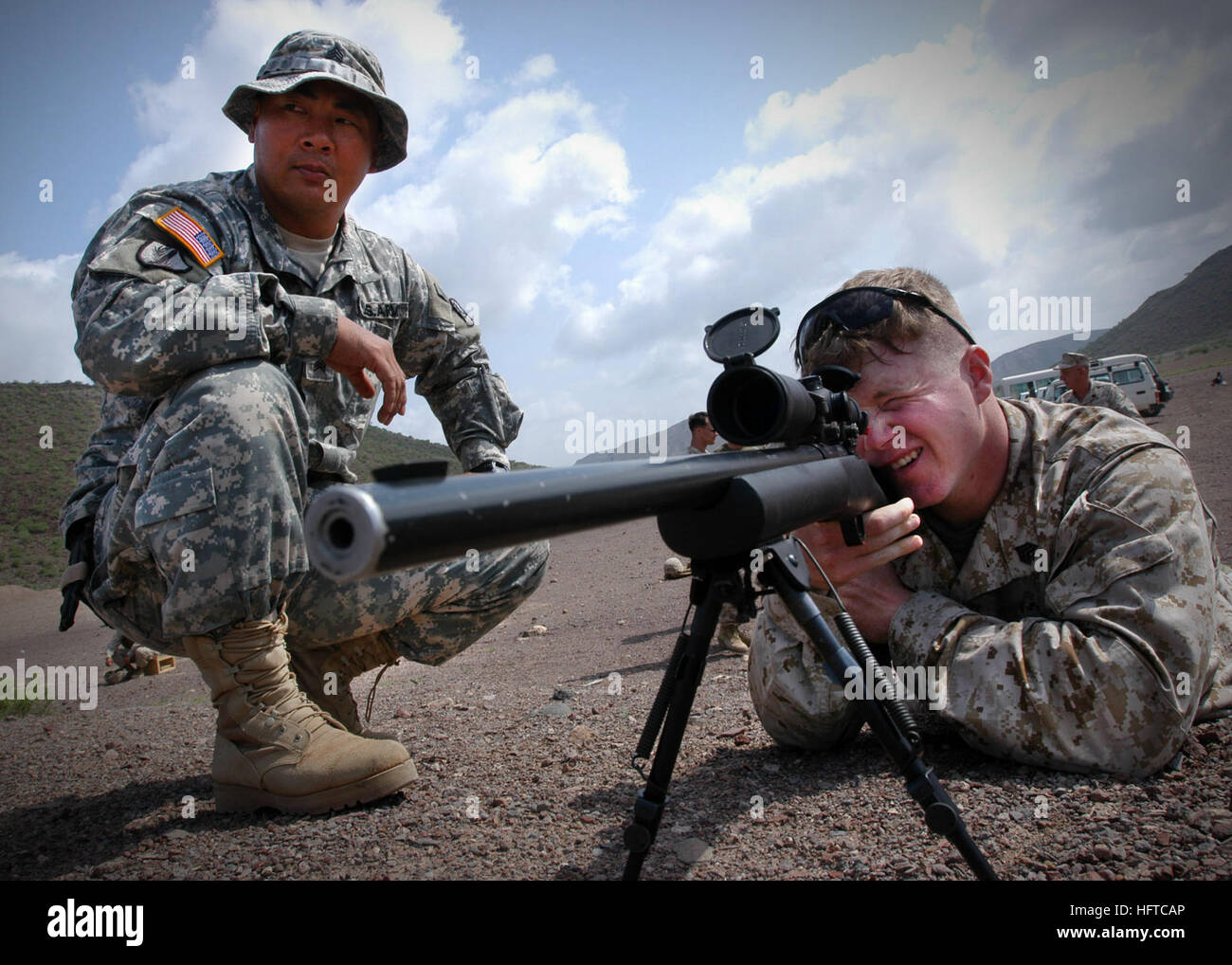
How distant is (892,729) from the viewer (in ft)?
5.60

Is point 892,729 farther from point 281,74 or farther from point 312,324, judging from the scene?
point 281,74

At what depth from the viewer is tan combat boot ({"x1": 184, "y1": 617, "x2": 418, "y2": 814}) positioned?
2.55 meters

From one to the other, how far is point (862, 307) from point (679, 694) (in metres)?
1.71

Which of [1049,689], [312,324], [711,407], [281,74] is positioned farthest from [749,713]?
[281,74]

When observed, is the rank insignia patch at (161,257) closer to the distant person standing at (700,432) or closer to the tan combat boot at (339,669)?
the tan combat boot at (339,669)

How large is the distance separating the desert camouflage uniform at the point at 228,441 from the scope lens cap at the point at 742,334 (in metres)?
1.53

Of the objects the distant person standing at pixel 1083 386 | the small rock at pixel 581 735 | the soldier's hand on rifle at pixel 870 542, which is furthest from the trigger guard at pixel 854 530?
the distant person standing at pixel 1083 386

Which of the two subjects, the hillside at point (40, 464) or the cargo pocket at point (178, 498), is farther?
the hillside at point (40, 464)

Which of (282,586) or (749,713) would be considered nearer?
(282,586)

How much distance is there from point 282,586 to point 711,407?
1.68 metres

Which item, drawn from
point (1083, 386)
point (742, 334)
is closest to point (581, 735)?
point (742, 334)

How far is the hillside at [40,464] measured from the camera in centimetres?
3047

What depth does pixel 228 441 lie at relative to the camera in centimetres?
265

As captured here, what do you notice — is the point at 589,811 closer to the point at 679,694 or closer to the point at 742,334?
the point at 679,694
